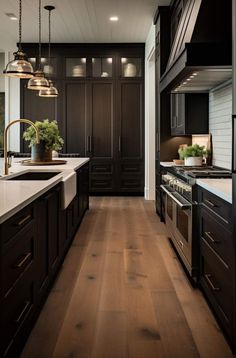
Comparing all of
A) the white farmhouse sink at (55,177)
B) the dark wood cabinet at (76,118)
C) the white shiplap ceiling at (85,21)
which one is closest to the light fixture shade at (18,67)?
the white farmhouse sink at (55,177)

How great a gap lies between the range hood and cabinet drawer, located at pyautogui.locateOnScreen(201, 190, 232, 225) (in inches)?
44.4

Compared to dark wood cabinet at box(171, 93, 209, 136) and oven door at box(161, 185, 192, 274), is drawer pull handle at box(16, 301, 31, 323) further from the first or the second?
dark wood cabinet at box(171, 93, 209, 136)

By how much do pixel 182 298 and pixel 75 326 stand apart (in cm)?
86

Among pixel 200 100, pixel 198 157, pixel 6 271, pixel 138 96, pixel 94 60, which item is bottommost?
pixel 6 271

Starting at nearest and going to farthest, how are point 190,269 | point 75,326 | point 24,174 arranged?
point 75,326 → point 190,269 → point 24,174

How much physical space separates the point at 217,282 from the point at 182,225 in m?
1.25

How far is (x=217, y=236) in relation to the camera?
2.61 meters

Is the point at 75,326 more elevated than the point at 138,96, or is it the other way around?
the point at 138,96

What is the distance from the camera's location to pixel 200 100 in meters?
5.25

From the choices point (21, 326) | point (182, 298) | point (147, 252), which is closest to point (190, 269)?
point (182, 298)

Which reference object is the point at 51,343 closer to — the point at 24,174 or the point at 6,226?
the point at 6,226

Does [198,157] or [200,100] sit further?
[200,100]

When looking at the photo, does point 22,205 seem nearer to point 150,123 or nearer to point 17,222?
point 17,222

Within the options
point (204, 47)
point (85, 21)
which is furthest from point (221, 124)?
point (85, 21)
